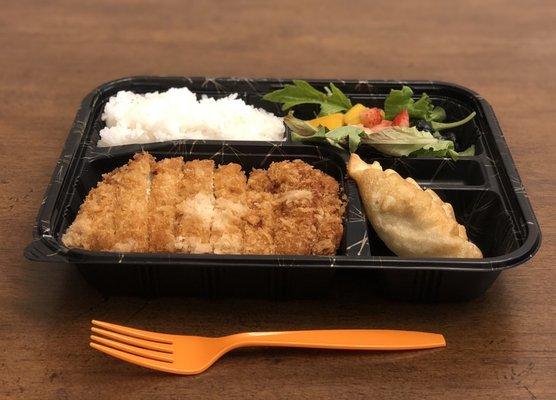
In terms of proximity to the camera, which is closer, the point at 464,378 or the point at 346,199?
the point at 464,378

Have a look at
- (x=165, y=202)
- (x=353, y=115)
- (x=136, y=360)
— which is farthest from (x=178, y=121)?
(x=136, y=360)

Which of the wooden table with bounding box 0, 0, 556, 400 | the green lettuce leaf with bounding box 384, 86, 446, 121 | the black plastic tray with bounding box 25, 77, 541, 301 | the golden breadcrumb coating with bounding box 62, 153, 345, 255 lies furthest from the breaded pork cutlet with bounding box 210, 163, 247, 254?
the green lettuce leaf with bounding box 384, 86, 446, 121

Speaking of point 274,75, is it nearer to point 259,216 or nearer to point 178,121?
point 178,121

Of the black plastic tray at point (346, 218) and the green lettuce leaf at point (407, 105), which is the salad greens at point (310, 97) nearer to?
the black plastic tray at point (346, 218)

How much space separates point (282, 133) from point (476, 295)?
3.85 ft

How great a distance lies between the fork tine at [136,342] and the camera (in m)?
1.79

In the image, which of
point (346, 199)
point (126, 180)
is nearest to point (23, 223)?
point (126, 180)

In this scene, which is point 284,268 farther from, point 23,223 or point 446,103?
point 446,103

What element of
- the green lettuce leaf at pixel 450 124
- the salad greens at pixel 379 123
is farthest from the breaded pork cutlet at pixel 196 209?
the green lettuce leaf at pixel 450 124

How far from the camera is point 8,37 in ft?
12.1

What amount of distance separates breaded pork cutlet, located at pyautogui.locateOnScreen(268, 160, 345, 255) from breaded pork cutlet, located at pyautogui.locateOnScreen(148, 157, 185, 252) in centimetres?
39

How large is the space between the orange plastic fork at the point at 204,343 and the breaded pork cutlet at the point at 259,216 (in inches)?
12.8

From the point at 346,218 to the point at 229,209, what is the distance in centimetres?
46

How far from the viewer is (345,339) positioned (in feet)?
6.00
